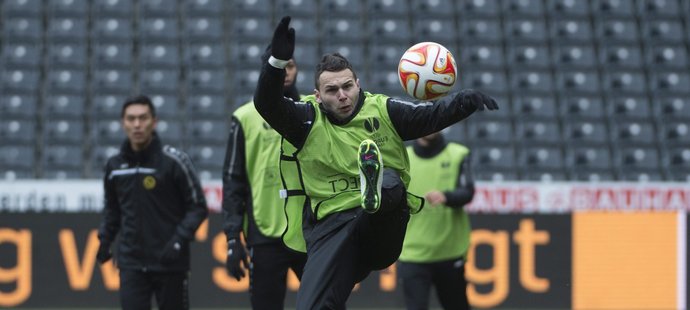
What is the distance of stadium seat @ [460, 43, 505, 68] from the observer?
1552 cm

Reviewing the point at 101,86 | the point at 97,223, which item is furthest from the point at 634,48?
the point at 97,223

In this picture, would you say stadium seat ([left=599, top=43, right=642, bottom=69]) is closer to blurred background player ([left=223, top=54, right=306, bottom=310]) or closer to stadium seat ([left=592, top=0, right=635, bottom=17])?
stadium seat ([left=592, top=0, right=635, bottom=17])

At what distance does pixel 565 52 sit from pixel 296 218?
10.6m

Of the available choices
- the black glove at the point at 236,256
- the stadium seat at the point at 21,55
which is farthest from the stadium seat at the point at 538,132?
the black glove at the point at 236,256

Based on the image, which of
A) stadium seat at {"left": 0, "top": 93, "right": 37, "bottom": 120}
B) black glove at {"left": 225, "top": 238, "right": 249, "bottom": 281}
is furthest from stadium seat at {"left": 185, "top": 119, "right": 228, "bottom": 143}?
black glove at {"left": 225, "top": 238, "right": 249, "bottom": 281}

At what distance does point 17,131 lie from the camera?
45.6 feet

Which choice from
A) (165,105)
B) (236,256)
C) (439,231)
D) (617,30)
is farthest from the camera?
(617,30)

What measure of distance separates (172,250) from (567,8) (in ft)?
35.0

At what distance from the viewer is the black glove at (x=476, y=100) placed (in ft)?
17.0

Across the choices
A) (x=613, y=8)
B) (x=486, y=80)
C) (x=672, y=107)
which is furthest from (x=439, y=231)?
(x=613, y=8)

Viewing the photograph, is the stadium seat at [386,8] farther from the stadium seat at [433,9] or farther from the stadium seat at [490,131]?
the stadium seat at [490,131]

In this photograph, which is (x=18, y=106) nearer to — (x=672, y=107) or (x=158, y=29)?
(x=158, y=29)

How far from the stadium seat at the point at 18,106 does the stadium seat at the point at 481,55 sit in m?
5.78

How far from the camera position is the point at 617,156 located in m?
14.2
